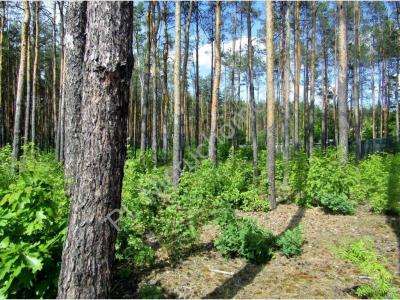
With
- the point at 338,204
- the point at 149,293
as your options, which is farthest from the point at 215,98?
the point at 149,293

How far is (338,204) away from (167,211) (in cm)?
501

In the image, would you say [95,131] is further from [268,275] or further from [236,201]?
[236,201]

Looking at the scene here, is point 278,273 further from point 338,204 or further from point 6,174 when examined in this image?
point 6,174

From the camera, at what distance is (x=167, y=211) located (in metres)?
5.30

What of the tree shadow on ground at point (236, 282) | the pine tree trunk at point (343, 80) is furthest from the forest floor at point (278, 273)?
the pine tree trunk at point (343, 80)

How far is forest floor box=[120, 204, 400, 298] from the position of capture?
444 cm

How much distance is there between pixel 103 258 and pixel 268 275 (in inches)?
113

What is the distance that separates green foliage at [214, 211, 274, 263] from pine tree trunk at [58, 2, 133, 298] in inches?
112

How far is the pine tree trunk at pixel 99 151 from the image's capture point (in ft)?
9.59

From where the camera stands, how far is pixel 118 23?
297 cm

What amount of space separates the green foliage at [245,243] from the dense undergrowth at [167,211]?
0.7 inches

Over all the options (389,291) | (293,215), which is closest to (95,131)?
(389,291)

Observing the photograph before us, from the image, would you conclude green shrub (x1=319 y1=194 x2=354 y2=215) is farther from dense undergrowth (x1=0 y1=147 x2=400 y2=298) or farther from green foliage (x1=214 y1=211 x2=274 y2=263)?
green foliage (x1=214 y1=211 x2=274 y2=263)

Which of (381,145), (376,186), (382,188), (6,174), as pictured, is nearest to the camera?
(382,188)
